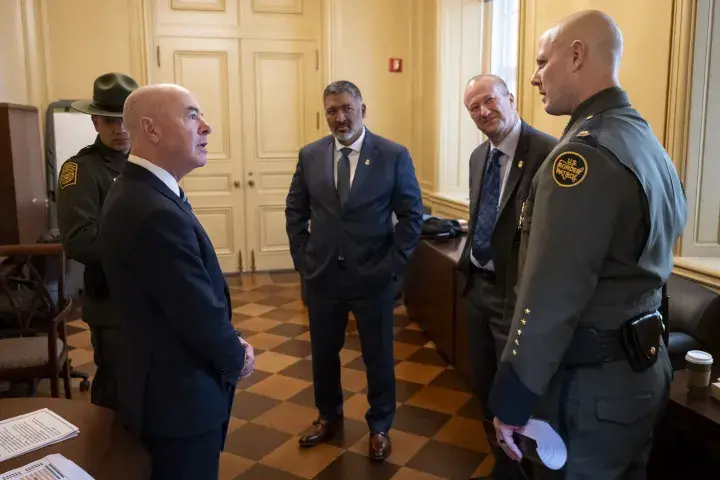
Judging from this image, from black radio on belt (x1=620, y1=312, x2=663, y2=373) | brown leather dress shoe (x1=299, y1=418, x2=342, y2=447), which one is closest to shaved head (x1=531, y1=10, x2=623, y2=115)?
black radio on belt (x1=620, y1=312, x2=663, y2=373)

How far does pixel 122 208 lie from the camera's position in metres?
1.51

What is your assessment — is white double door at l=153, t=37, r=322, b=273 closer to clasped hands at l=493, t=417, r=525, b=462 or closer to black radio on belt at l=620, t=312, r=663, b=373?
clasped hands at l=493, t=417, r=525, b=462

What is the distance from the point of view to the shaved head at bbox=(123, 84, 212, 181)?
1.59m

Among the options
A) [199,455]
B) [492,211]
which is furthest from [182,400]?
[492,211]

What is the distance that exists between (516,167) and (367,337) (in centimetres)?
100

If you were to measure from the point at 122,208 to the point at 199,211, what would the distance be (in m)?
4.83

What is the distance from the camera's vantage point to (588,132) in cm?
139

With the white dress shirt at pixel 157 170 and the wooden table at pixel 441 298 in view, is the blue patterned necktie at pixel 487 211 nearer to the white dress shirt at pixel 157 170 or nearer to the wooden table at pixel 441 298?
the wooden table at pixel 441 298

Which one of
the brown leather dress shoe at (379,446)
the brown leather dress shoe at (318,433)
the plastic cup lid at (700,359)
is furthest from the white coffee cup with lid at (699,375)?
the brown leather dress shoe at (318,433)

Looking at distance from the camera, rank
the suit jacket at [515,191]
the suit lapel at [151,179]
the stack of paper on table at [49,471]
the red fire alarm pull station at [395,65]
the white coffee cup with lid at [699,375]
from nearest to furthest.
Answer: the stack of paper on table at [49,471]
the suit lapel at [151,179]
the white coffee cup with lid at [699,375]
the suit jacket at [515,191]
the red fire alarm pull station at [395,65]

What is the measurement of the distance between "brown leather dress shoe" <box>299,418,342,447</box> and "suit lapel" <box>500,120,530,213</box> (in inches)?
53.4

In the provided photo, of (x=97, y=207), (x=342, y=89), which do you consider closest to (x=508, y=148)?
(x=342, y=89)

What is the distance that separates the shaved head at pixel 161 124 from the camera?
5.20 feet

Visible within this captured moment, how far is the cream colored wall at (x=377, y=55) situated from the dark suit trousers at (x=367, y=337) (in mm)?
3816
